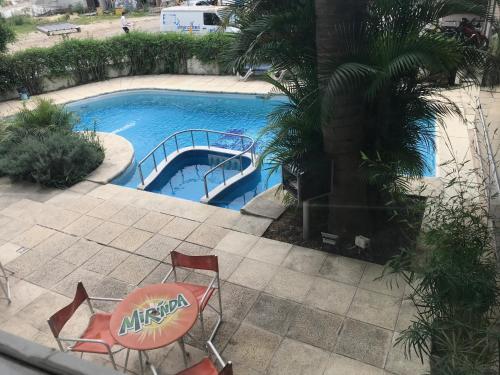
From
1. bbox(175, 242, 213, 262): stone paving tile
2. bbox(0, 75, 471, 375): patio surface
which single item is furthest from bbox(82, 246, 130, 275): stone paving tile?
bbox(175, 242, 213, 262): stone paving tile

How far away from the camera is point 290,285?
5.28 m

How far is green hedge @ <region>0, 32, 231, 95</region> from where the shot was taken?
51.1ft

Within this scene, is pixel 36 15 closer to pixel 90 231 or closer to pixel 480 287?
pixel 90 231

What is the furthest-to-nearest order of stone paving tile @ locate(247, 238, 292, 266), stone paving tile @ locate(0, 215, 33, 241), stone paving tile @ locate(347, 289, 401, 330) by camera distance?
1. stone paving tile @ locate(0, 215, 33, 241)
2. stone paving tile @ locate(247, 238, 292, 266)
3. stone paving tile @ locate(347, 289, 401, 330)

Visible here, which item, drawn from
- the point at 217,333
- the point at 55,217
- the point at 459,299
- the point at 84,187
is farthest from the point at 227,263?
the point at 84,187

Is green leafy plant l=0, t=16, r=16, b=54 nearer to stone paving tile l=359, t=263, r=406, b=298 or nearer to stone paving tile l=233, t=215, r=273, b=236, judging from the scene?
stone paving tile l=233, t=215, r=273, b=236

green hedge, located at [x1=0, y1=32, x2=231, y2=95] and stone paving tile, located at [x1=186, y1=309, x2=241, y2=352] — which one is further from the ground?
green hedge, located at [x1=0, y1=32, x2=231, y2=95]

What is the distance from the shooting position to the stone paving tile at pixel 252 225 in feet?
21.3

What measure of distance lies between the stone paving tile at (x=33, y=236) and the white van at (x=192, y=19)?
14.0m

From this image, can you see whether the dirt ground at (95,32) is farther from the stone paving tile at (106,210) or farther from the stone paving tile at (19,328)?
the stone paving tile at (19,328)

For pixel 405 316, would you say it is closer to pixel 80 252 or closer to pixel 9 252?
pixel 80 252

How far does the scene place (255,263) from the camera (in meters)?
5.76

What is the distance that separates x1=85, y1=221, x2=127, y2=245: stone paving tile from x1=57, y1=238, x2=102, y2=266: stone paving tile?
12 cm

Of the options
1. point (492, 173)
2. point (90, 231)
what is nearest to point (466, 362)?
point (492, 173)
